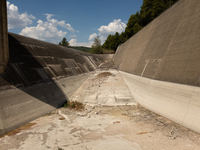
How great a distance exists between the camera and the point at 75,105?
11984 millimetres

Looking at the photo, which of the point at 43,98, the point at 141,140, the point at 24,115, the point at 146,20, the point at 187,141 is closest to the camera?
the point at 187,141

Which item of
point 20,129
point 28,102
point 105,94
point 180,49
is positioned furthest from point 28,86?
point 180,49

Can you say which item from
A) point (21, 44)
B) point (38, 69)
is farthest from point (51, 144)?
point (21, 44)

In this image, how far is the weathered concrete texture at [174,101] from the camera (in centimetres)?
655

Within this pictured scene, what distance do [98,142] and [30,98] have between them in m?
5.72

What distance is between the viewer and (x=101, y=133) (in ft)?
24.1

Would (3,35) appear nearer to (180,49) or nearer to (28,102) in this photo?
(28,102)

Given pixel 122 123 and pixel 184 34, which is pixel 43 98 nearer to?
pixel 122 123

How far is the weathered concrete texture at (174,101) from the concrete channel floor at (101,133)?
46 cm

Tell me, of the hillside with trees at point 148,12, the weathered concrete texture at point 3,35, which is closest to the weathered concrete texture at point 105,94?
the weathered concrete texture at point 3,35

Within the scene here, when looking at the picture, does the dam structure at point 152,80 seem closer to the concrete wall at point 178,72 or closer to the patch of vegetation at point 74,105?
the concrete wall at point 178,72

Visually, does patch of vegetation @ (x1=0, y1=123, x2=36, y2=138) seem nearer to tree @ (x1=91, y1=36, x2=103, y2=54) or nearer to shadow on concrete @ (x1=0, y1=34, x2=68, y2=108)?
shadow on concrete @ (x1=0, y1=34, x2=68, y2=108)

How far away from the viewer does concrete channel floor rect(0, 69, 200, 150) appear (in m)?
6.02

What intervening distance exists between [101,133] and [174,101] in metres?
4.75
